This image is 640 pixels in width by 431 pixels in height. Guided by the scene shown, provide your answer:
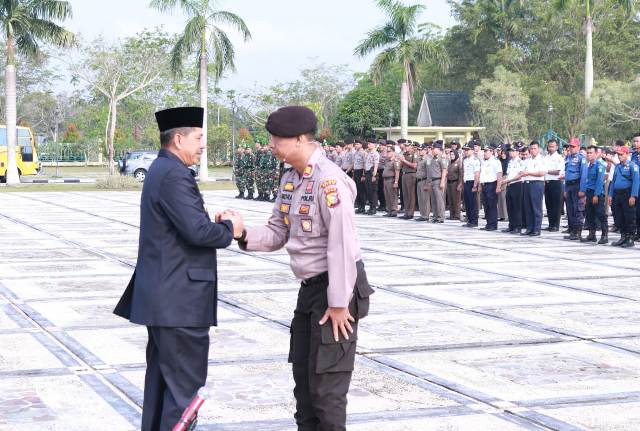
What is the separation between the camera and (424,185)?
72.4ft

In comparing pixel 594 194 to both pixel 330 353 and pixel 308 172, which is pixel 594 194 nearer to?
pixel 308 172

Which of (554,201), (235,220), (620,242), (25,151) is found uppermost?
(25,151)

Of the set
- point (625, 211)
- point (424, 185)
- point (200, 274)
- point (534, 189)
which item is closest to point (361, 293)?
point (200, 274)

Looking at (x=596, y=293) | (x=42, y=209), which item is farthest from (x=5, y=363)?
(x=42, y=209)

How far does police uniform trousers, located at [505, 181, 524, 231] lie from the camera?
18.8m

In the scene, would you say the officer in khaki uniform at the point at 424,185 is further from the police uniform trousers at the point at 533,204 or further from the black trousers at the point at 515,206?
the police uniform trousers at the point at 533,204

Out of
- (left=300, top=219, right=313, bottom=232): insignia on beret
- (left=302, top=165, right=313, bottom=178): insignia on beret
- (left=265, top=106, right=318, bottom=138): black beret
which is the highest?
(left=265, top=106, right=318, bottom=138): black beret

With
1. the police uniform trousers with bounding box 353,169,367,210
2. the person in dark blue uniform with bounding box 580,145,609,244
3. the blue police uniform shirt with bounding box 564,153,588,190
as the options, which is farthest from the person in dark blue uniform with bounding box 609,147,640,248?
the police uniform trousers with bounding box 353,169,367,210

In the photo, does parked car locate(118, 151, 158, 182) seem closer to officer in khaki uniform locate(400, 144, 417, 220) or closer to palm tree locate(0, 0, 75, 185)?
palm tree locate(0, 0, 75, 185)

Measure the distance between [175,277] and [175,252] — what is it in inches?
4.4

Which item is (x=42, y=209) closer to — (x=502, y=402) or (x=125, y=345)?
Result: (x=125, y=345)

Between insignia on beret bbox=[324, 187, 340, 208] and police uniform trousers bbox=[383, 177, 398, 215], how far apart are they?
19257 mm

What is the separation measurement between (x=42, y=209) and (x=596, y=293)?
57.1ft

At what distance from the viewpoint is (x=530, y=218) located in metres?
18.3
